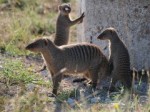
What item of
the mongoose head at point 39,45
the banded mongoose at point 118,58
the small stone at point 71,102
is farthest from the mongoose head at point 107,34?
the small stone at point 71,102

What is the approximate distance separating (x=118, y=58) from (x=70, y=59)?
514 millimetres

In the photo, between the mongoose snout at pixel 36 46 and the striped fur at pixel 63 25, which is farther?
the striped fur at pixel 63 25

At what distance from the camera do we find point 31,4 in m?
10.5

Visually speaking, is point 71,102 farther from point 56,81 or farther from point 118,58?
A: point 118,58

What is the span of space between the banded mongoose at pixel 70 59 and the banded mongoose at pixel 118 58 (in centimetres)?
13

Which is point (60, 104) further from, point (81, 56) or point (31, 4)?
point (31, 4)

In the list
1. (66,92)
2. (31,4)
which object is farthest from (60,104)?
(31,4)

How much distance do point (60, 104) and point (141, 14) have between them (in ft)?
5.56

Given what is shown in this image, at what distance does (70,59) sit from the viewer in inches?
246

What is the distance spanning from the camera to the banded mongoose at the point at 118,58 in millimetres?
6293

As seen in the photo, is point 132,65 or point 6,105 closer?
point 6,105

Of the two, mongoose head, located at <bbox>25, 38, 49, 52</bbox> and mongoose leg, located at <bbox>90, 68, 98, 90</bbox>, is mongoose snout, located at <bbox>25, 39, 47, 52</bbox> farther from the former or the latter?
mongoose leg, located at <bbox>90, 68, 98, 90</bbox>

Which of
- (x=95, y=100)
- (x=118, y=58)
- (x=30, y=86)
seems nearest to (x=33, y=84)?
(x=30, y=86)

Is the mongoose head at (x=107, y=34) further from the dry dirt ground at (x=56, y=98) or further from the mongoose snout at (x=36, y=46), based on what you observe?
the mongoose snout at (x=36, y=46)
